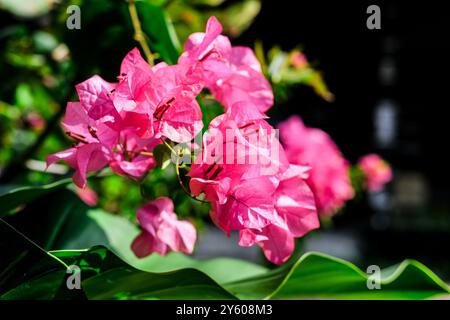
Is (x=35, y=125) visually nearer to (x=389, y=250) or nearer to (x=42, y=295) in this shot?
(x=42, y=295)

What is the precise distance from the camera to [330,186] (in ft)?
3.27

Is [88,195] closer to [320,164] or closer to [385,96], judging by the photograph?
[320,164]

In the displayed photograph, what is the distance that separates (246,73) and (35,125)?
0.70 meters

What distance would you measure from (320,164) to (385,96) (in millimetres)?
4653

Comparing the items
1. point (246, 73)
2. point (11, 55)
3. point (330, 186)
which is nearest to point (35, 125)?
point (11, 55)

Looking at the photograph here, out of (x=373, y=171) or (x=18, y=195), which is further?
(x=373, y=171)

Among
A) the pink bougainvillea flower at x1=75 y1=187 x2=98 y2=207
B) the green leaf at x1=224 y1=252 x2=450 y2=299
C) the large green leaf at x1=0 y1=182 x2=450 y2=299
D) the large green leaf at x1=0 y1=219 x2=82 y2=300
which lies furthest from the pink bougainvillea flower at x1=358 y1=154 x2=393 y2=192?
the large green leaf at x1=0 y1=219 x2=82 y2=300

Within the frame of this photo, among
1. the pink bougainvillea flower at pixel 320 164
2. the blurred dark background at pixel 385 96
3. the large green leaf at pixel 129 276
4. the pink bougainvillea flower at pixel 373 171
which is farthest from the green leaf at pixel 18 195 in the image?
the blurred dark background at pixel 385 96

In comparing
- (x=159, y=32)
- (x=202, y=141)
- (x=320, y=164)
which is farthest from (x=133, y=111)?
(x=320, y=164)

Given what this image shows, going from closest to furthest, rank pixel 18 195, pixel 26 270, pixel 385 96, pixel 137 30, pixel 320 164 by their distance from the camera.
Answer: pixel 26 270
pixel 18 195
pixel 137 30
pixel 320 164
pixel 385 96

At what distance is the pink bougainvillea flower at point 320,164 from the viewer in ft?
3.22

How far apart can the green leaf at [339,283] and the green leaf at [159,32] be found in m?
0.21

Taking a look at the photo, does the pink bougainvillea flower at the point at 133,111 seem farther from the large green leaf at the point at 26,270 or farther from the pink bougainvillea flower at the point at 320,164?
the pink bougainvillea flower at the point at 320,164

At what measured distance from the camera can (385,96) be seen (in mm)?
5422
